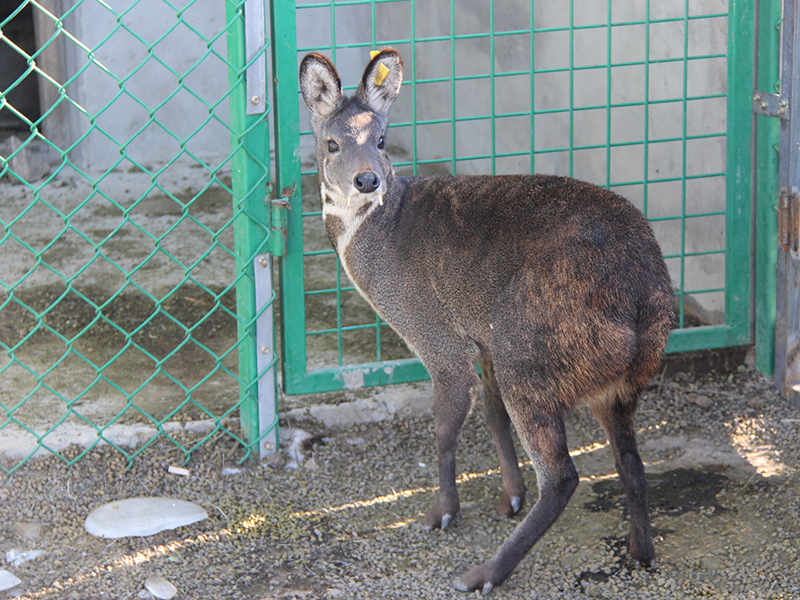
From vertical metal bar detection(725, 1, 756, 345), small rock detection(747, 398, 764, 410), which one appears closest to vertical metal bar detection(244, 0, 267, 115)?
vertical metal bar detection(725, 1, 756, 345)

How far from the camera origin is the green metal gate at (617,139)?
358cm

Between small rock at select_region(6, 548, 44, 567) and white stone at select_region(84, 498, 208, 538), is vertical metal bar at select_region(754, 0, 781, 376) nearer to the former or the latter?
white stone at select_region(84, 498, 208, 538)

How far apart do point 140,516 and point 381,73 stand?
1665 mm

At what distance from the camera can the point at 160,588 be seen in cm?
279

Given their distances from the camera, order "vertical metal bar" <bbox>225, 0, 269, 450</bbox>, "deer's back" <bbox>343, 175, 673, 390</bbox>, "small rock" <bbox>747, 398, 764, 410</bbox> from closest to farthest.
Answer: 1. "deer's back" <bbox>343, 175, 673, 390</bbox>
2. "vertical metal bar" <bbox>225, 0, 269, 450</bbox>
3. "small rock" <bbox>747, 398, 764, 410</bbox>

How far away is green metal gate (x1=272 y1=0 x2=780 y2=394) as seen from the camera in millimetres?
3582

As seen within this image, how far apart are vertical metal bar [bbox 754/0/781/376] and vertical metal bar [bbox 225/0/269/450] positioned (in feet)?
6.52

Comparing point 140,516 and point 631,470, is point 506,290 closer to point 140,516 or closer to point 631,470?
point 631,470

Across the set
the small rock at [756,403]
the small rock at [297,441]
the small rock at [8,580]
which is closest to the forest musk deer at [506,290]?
the small rock at [297,441]

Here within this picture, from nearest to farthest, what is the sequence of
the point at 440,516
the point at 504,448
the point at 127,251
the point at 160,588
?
the point at 160,588
the point at 440,516
the point at 504,448
the point at 127,251

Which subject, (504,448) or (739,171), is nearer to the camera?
(504,448)

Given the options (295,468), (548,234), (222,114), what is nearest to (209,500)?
(295,468)

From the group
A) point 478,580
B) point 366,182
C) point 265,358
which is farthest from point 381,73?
point 478,580

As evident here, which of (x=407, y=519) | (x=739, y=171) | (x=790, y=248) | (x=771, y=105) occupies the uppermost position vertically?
(x=771, y=105)
